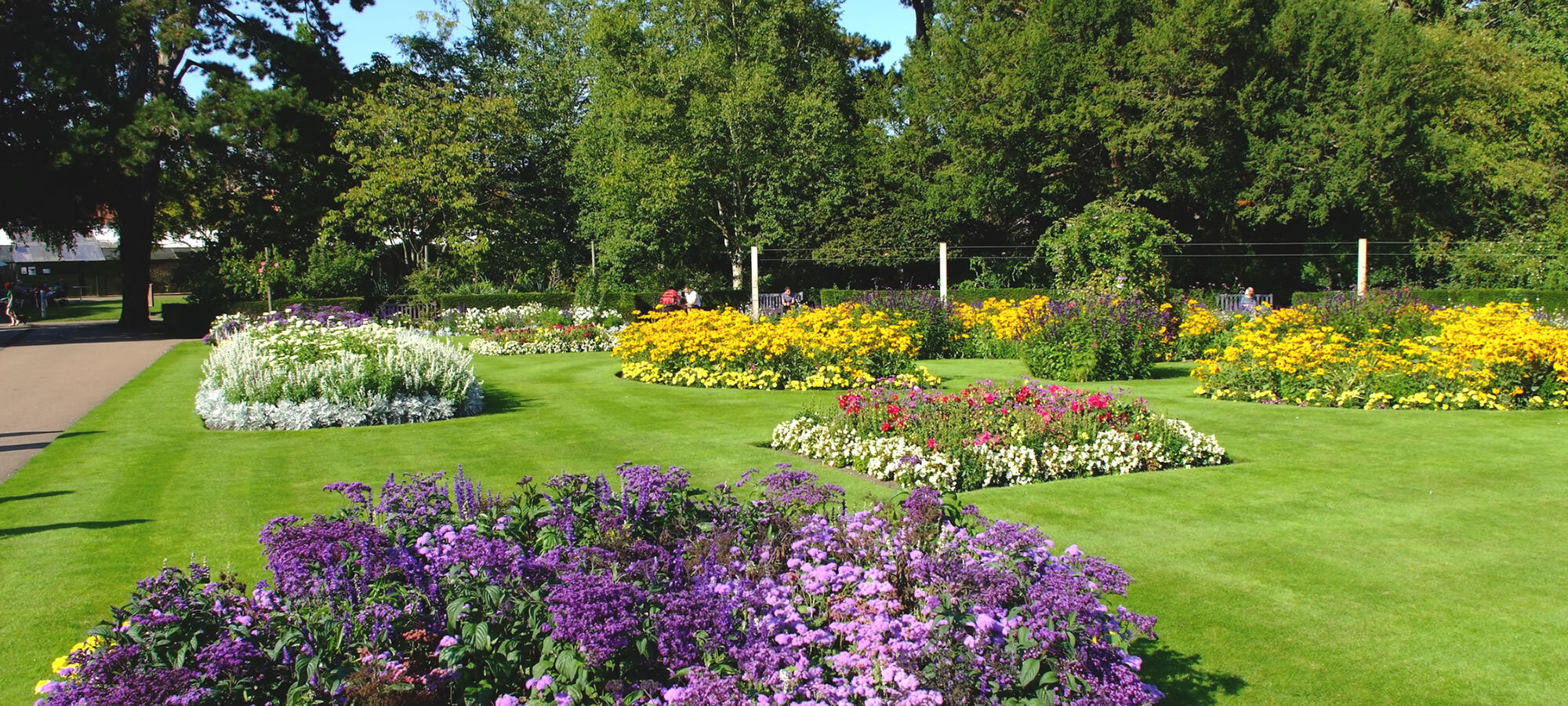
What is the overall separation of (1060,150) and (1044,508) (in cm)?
2541

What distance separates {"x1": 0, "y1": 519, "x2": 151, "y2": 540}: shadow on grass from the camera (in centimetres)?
602

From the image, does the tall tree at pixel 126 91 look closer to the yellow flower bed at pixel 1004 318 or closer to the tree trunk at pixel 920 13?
the yellow flower bed at pixel 1004 318

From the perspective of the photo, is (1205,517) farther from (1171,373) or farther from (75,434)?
(75,434)

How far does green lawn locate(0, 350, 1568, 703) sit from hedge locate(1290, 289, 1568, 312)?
617 inches

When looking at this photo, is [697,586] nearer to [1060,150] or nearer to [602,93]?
[1060,150]

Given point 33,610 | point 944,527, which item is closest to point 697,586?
point 944,527

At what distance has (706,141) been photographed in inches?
1246

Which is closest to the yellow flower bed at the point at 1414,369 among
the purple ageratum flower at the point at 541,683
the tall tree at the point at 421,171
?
the purple ageratum flower at the point at 541,683

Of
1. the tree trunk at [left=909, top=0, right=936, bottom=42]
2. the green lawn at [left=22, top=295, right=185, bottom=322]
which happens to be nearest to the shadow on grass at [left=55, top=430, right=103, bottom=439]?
the green lawn at [left=22, top=295, right=185, bottom=322]

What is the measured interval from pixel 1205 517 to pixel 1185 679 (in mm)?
2571

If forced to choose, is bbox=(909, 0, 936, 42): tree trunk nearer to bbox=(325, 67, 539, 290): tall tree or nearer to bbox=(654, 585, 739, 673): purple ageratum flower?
bbox=(325, 67, 539, 290): tall tree

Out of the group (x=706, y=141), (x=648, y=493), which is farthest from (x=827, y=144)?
(x=648, y=493)

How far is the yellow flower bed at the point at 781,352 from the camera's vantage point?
12398 mm

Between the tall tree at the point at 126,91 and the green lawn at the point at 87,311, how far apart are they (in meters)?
4.68
